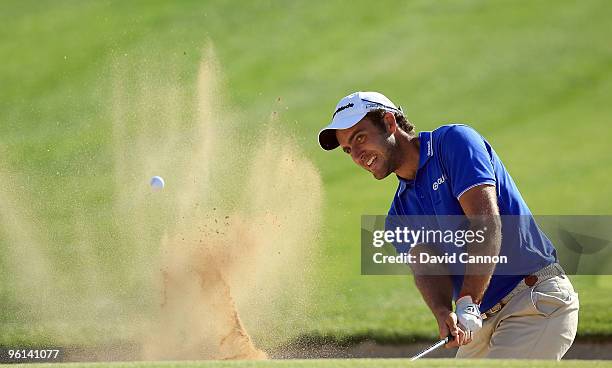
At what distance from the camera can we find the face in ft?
13.8

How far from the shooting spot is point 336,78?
14.6 meters

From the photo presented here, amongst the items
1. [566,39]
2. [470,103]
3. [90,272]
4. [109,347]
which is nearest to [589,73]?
[566,39]

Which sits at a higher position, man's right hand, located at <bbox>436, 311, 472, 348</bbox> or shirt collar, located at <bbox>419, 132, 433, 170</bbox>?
shirt collar, located at <bbox>419, 132, 433, 170</bbox>

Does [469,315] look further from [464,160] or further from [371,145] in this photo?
[371,145]

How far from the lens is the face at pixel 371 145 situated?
4215 millimetres

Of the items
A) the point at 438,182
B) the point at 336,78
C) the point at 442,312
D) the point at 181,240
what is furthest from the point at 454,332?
the point at 336,78

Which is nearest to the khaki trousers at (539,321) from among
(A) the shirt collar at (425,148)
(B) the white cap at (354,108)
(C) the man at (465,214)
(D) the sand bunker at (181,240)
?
(C) the man at (465,214)

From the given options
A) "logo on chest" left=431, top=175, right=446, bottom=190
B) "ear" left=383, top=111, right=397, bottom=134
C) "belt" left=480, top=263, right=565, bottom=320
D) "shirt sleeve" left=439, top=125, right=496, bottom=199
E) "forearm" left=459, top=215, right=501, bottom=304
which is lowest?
"belt" left=480, top=263, right=565, bottom=320

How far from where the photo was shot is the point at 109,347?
765cm

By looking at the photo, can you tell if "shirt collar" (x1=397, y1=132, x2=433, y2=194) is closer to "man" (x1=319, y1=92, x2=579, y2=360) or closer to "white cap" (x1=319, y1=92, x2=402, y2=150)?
"man" (x1=319, y1=92, x2=579, y2=360)

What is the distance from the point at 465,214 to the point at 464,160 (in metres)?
0.22

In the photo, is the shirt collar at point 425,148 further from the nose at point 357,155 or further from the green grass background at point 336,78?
the green grass background at point 336,78

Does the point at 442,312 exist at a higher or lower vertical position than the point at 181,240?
higher

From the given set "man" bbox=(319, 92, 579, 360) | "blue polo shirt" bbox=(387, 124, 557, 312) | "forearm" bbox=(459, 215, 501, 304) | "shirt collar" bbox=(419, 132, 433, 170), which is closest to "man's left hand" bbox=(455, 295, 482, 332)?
"forearm" bbox=(459, 215, 501, 304)
